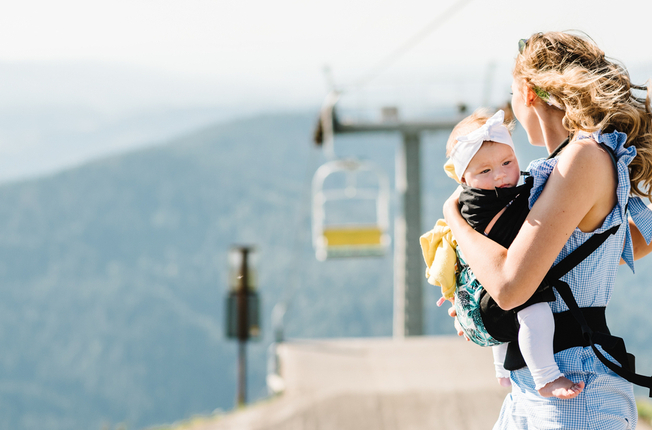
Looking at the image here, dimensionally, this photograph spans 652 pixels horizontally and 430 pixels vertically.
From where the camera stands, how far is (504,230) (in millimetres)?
1003

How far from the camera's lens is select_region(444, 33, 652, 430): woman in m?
0.94

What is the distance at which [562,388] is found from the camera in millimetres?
972

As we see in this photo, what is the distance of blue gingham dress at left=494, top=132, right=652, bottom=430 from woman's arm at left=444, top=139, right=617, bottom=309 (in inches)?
1.2

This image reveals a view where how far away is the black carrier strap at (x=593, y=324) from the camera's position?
3.18ft

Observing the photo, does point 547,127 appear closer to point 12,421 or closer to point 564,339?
point 564,339

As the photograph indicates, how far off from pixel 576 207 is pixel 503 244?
120mm

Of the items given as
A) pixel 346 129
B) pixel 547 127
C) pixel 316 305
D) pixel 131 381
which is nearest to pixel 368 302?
pixel 316 305

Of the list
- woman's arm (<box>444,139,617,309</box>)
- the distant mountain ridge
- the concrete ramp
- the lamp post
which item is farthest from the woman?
the distant mountain ridge

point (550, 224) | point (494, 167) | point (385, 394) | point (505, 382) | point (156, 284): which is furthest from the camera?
point (156, 284)

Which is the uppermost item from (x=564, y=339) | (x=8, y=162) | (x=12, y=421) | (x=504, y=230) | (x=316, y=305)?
(x=8, y=162)

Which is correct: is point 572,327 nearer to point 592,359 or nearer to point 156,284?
point 592,359

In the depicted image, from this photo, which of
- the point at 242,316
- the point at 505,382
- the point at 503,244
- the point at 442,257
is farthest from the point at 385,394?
the point at 503,244

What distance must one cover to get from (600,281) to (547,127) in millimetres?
267

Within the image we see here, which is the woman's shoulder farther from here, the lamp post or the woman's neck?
the lamp post
